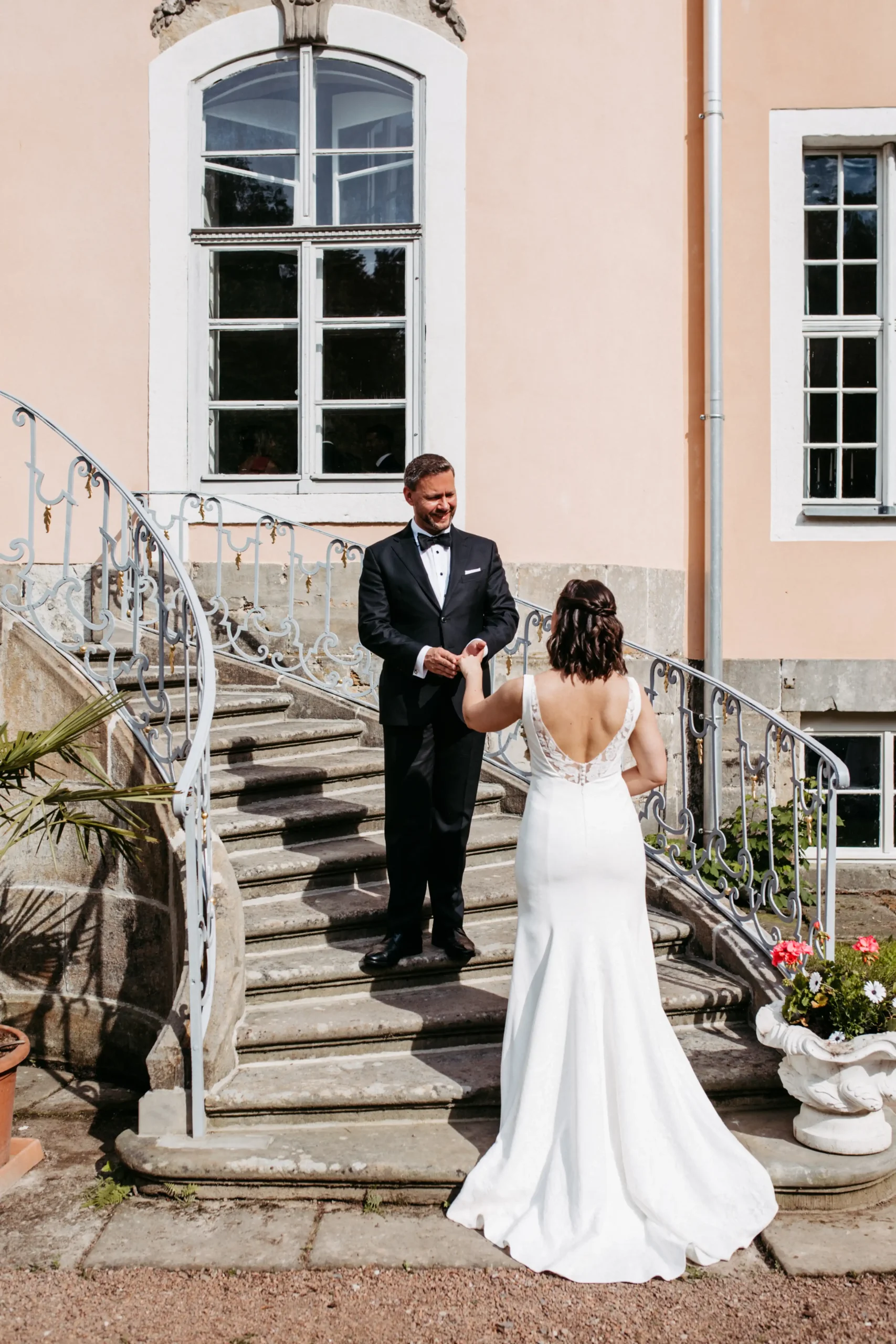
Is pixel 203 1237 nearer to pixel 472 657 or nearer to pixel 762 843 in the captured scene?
pixel 472 657

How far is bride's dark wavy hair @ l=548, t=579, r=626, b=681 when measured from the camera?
364 cm

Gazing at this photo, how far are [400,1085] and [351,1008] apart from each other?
486 millimetres

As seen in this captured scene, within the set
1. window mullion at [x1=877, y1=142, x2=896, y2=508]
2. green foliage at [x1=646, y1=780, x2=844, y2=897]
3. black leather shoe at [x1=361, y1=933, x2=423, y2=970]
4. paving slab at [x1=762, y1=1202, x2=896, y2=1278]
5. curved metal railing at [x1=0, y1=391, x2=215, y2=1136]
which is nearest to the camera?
paving slab at [x1=762, y1=1202, x2=896, y2=1278]

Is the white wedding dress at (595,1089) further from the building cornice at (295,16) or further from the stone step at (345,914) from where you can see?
the building cornice at (295,16)

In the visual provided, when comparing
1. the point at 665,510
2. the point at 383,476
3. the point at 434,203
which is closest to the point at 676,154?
the point at 434,203

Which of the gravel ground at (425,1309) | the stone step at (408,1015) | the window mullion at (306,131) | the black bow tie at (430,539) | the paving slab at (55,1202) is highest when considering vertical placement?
the window mullion at (306,131)

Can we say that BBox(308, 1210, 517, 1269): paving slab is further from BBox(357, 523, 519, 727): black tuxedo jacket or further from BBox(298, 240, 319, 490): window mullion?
BBox(298, 240, 319, 490): window mullion

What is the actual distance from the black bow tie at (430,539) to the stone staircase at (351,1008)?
52.8 inches

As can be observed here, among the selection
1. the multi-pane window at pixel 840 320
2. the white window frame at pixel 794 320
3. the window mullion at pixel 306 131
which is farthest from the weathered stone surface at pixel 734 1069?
the window mullion at pixel 306 131

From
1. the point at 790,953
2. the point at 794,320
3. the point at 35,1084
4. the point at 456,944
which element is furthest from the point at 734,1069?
the point at 794,320

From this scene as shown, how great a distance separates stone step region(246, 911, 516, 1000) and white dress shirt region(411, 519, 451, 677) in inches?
46.6

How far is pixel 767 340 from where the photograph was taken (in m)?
7.38

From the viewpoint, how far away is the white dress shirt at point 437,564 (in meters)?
4.63

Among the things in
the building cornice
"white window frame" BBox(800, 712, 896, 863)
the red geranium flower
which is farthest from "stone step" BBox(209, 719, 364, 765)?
the building cornice
